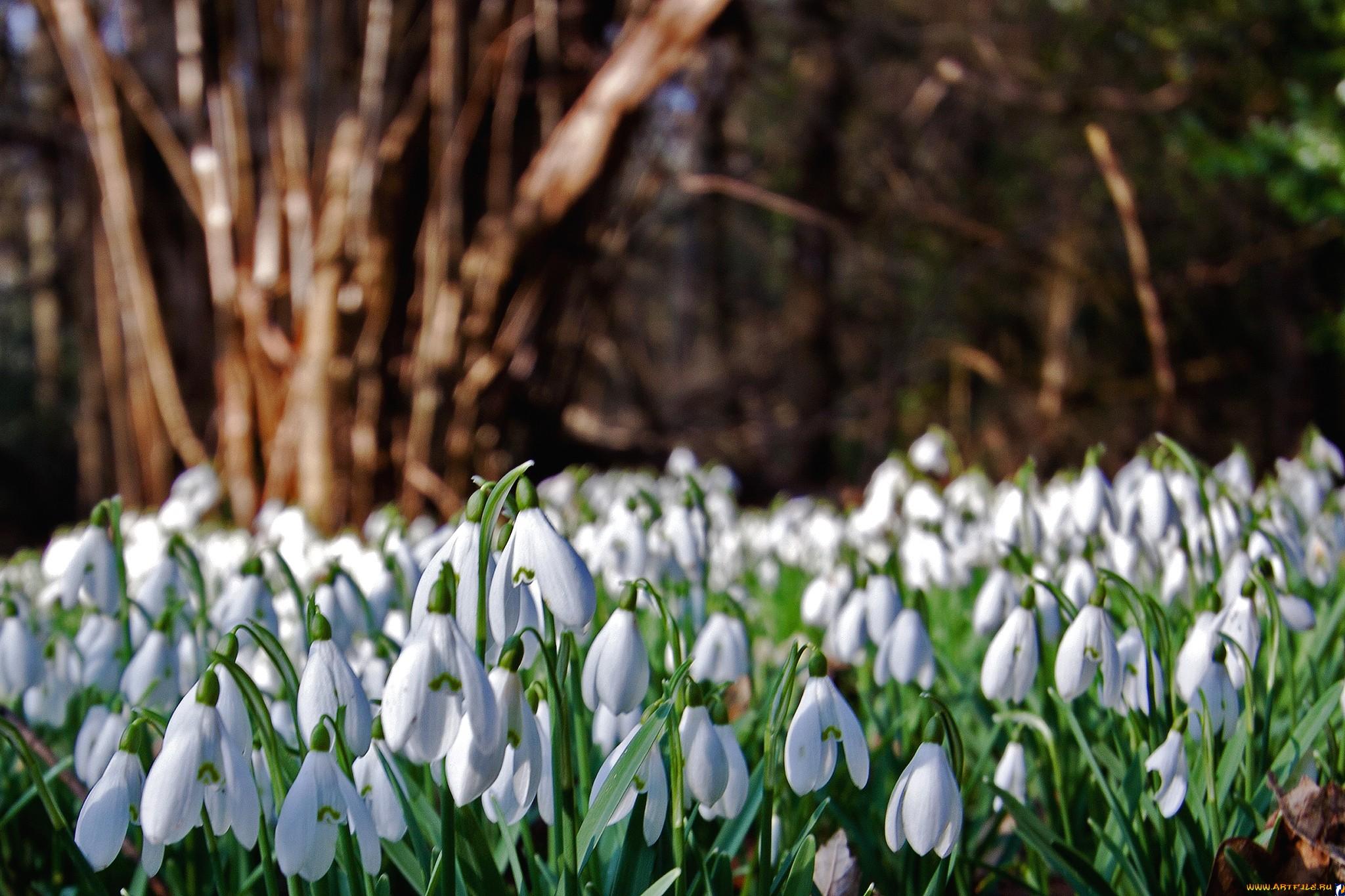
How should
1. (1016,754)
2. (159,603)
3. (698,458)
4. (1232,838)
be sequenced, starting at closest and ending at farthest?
(1232,838), (1016,754), (159,603), (698,458)

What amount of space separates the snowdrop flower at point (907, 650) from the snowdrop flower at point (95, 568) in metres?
1.10

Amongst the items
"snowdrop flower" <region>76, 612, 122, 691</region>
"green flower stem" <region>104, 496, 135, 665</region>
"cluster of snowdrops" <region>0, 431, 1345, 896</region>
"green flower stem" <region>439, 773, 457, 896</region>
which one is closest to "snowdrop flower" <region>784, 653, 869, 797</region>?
"cluster of snowdrops" <region>0, 431, 1345, 896</region>

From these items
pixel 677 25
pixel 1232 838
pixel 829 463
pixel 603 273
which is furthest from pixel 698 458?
pixel 1232 838

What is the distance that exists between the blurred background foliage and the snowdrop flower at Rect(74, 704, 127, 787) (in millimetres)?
2683

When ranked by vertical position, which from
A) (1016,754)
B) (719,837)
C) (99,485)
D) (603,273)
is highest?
(719,837)

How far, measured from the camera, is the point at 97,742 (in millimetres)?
1426

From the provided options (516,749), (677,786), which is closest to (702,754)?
(677,786)

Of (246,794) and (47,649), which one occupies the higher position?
(246,794)

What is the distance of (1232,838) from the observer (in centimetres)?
115

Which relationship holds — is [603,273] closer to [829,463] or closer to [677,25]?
[677,25]

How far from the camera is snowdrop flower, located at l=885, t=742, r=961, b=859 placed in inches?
40.0

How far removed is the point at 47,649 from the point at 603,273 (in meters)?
3.40

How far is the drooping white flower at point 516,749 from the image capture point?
903mm

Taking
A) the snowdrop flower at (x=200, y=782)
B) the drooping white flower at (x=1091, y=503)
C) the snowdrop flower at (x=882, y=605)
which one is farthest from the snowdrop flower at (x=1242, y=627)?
the snowdrop flower at (x=200, y=782)
